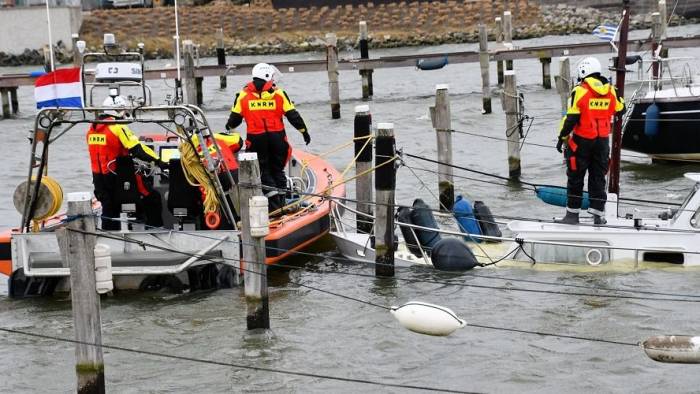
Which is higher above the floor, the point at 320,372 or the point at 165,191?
the point at 165,191

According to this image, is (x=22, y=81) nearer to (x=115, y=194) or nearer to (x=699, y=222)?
(x=115, y=194)

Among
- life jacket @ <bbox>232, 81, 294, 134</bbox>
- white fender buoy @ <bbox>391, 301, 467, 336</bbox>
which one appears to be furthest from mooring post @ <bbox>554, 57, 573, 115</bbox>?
white fender buoy @ <bbox>391, 301, 467, 336</bbox>

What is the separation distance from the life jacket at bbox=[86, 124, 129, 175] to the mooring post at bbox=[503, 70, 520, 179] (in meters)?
6.48

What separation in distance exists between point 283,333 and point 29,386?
2.11m

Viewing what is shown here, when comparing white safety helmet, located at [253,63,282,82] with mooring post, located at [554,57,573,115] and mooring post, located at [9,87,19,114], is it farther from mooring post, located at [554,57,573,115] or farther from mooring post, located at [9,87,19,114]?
mooring post, located at [9,87,19,114]

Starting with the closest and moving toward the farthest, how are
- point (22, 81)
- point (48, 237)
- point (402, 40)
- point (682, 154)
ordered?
point (48, 237), point (682, 154), point (22, 81), point (402, 40)

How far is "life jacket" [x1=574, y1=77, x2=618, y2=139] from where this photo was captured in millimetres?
11609

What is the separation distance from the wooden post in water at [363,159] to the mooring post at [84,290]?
482 cm

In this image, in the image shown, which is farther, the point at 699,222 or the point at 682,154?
the point at 682,154

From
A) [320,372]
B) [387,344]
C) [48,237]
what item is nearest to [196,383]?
[320,372]

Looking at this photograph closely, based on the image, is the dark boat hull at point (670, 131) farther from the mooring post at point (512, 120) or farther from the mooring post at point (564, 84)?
the mooring post at point (512, 120)

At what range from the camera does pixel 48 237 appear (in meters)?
11.2

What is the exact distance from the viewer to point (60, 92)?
1105 centimetres

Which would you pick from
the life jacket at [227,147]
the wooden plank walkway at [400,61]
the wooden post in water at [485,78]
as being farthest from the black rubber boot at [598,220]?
the wooden plank walkway at [400,61]
